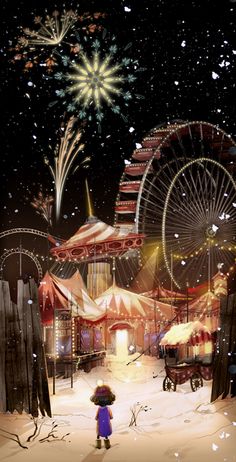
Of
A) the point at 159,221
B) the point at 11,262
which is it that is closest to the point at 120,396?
the point at 159,221

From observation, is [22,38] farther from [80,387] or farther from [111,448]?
[111,448]

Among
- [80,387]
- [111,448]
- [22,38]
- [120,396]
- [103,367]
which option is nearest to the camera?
[111,448]

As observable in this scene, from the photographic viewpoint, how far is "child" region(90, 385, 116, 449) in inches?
344

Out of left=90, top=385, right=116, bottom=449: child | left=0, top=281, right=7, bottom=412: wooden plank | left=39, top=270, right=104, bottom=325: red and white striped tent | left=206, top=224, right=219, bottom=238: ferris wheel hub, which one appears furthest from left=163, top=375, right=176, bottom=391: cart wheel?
left=206, top=224, right=219, bottom=238: ferris wheel hub

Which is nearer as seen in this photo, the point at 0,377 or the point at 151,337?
the point at 0,377

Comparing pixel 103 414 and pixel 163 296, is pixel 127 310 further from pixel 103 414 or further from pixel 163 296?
pixel 103 414

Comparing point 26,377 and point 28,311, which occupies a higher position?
point 28,311

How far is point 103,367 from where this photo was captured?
20422 millimetres

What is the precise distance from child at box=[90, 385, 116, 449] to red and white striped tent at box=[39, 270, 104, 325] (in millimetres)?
9245

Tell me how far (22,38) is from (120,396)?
490 inches

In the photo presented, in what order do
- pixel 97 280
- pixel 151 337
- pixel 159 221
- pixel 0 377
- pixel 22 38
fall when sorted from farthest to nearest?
pixel 97 280, pixel 151 337, pixel 159 221, pixel 22 38, pixel 0 377

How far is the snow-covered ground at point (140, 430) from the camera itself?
26.3ft

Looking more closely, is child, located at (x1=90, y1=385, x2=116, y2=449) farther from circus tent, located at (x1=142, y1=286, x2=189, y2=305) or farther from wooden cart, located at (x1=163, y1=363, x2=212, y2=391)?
circus tent, located at (x1=142, y1=286, x2=189, y2=305)

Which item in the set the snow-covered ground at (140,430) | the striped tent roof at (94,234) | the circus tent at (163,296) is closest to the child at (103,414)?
the snow-covered ground at (140,430)
